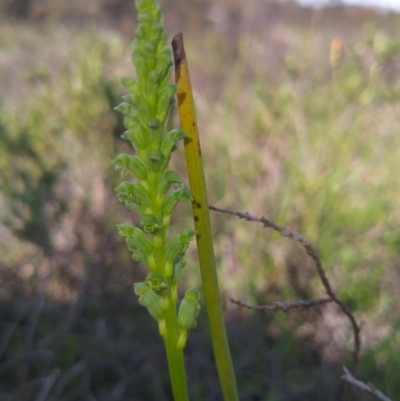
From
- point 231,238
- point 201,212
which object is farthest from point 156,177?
point 231,238

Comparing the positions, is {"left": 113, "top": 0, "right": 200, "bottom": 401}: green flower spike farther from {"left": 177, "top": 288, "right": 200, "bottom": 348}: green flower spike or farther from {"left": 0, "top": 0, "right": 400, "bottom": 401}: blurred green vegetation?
{"left": 0, "top": 0, "right": 400, "bottom": 401}: blurred green vegetation

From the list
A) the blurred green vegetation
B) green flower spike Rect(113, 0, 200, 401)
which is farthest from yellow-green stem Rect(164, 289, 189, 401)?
the blurred green vegetation

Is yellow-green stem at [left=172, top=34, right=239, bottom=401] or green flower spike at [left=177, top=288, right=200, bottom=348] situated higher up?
yellow-green stem at [left=172, top=34, right=239, bottom=401]

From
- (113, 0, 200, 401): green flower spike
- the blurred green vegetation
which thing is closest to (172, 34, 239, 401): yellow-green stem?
(113, 0, 200, 401): green flower spike

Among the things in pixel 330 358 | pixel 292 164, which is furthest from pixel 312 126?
pixel 330 358

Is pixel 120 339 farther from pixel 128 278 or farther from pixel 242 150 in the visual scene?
pixel 242 150

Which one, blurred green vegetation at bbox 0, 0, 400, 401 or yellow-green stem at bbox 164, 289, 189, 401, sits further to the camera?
blurred green vegetation at bbox 0, 0, 400, 401
